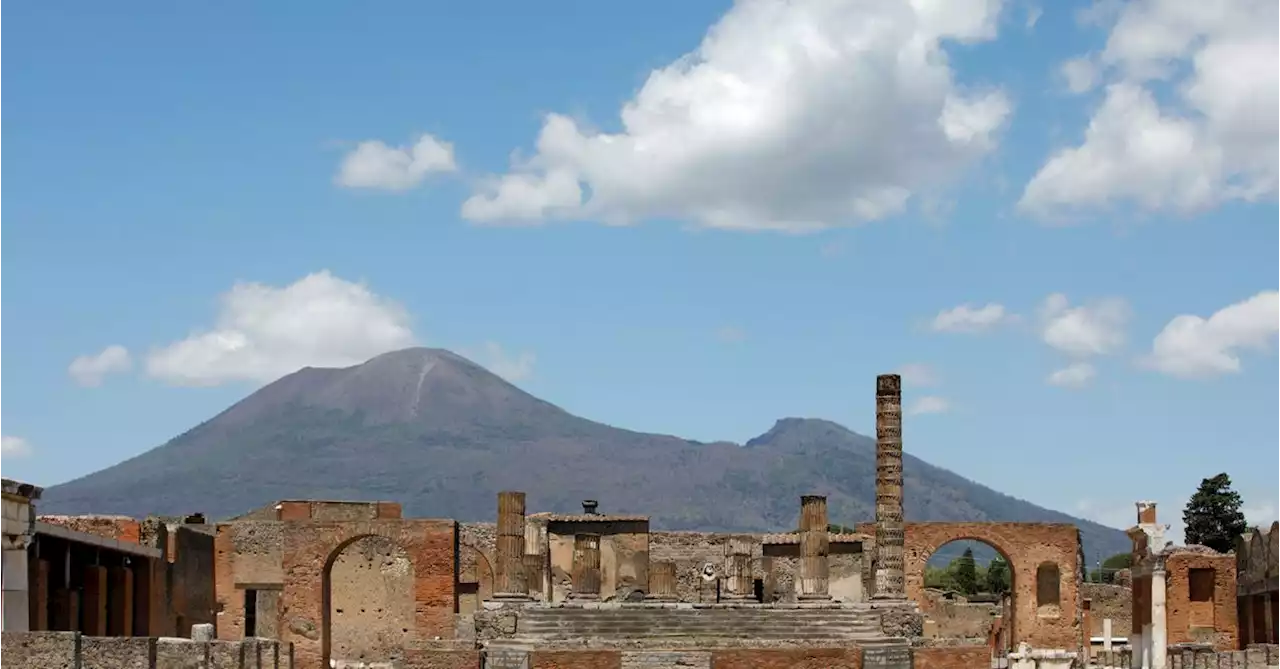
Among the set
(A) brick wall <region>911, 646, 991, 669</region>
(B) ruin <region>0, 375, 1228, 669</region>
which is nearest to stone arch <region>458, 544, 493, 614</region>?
(B) ruin <region>0, 375, 1228, 669</region>

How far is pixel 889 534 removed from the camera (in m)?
52.1

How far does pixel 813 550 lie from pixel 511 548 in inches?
291

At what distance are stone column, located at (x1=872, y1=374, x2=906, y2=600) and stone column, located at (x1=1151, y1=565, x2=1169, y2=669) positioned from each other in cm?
615

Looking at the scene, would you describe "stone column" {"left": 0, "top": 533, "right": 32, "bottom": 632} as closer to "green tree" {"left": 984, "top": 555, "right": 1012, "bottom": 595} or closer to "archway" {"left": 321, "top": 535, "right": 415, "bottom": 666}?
"archway" {"left": 321, "top": 535, "right": 415, "bottom": 666}

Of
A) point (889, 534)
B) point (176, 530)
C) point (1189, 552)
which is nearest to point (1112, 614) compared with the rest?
point (1189, 552)

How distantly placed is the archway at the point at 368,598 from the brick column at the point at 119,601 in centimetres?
1361

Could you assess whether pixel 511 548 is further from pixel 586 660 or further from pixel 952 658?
pixel 952 658

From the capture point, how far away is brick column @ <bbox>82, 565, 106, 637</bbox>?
39.9 m

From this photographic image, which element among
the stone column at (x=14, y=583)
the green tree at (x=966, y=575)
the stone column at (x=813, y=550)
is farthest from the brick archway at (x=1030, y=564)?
the green tree at (x=966, y=575)

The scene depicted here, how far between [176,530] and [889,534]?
17.3 meters

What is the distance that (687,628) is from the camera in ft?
146

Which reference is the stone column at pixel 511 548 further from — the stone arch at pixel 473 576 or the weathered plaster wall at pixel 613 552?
the stone arch at pixel 473 576

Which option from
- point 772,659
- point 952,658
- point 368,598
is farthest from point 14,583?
point 368,598

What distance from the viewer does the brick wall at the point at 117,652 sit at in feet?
91.7
